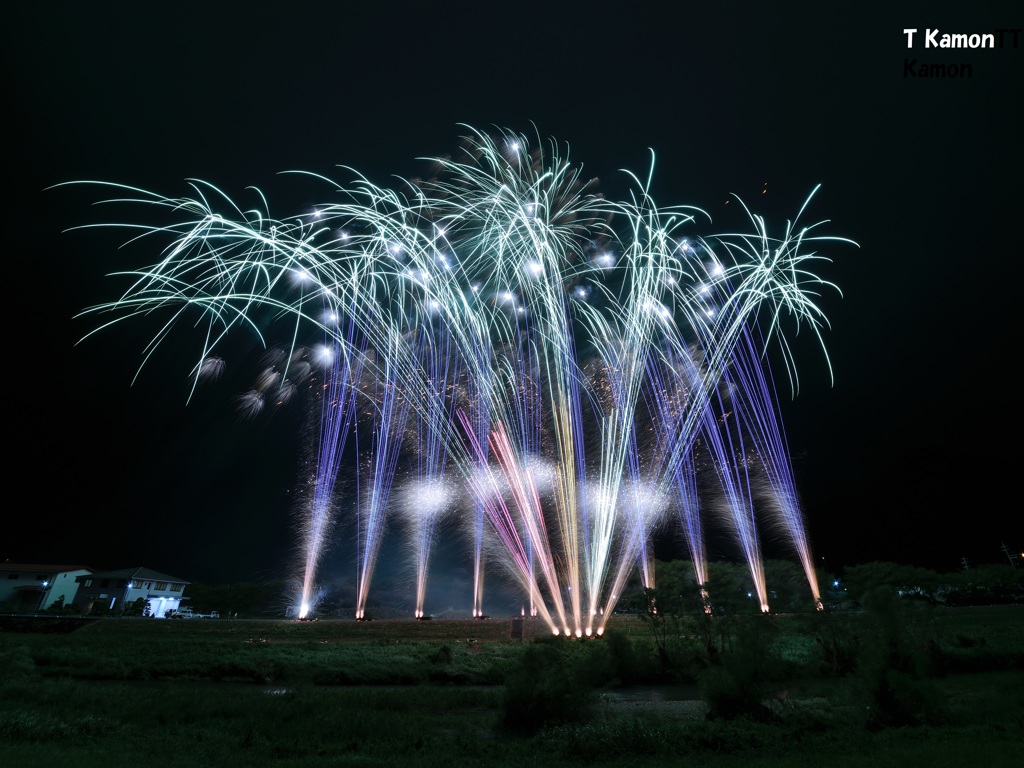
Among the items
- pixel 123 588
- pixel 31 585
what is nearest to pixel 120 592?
pixel 123 588

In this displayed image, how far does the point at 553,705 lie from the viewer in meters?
11.5

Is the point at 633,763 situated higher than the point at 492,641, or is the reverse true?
the point at 492,641

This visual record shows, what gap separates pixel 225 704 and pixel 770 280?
22.1 metres

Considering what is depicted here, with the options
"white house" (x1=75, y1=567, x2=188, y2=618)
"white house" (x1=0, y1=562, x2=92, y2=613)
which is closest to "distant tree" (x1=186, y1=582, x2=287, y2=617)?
"white house" (x1=75, y1=567, x2=188, y2=618)

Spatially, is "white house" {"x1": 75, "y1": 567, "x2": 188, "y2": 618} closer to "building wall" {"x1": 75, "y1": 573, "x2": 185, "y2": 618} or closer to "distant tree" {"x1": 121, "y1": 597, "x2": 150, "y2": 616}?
"building wall" {"x1": 75, "y1": 573, "x2": 185, "y2": 618}

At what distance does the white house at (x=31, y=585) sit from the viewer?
5625 cm

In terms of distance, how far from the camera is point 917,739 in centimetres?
1004

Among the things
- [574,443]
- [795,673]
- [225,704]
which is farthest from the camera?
[574,443]

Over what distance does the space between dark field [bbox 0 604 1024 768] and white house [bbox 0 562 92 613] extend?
47017 mm

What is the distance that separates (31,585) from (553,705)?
222ft

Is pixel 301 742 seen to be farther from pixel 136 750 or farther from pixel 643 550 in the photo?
pixel 643 550

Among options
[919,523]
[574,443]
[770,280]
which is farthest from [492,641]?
[919,523]

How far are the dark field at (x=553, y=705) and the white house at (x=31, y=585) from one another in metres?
47.0

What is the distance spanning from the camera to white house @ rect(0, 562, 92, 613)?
56.2 metres
